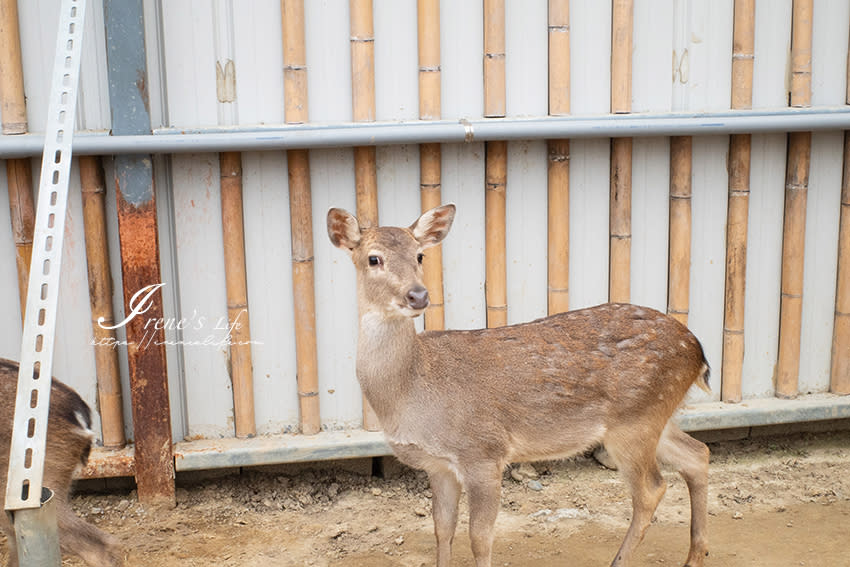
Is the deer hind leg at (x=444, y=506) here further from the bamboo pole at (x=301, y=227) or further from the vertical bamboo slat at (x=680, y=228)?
the vertical bamboo slat at (x=680, y=228)

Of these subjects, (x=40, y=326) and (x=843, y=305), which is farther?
(x=843, y=305)

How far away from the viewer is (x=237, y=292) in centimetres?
577

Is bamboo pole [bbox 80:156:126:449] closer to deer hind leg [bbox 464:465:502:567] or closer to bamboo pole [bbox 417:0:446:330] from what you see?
bamboo pole [bbox 417:0:446:330]

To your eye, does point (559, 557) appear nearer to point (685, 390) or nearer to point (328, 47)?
point (685, 390)

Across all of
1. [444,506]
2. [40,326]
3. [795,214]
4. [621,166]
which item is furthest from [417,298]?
[795,214]

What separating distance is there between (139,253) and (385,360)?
1758 mm

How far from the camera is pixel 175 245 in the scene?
5734 millimetres

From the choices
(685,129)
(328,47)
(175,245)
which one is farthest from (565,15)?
(175,245)

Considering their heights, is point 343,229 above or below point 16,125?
below

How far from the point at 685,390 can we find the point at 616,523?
1.08 metres

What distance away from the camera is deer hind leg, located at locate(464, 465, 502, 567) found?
4.53 m

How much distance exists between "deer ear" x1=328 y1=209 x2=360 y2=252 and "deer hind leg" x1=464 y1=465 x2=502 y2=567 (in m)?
1.21

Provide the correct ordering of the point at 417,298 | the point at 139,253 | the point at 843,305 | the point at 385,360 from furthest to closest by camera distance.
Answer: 1. the point at 843,305
2. the point at 139,253
3. the point at 385,360
4. the point at 417,298

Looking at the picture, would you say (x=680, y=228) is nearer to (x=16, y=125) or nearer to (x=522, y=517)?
(x=522, y=517)
